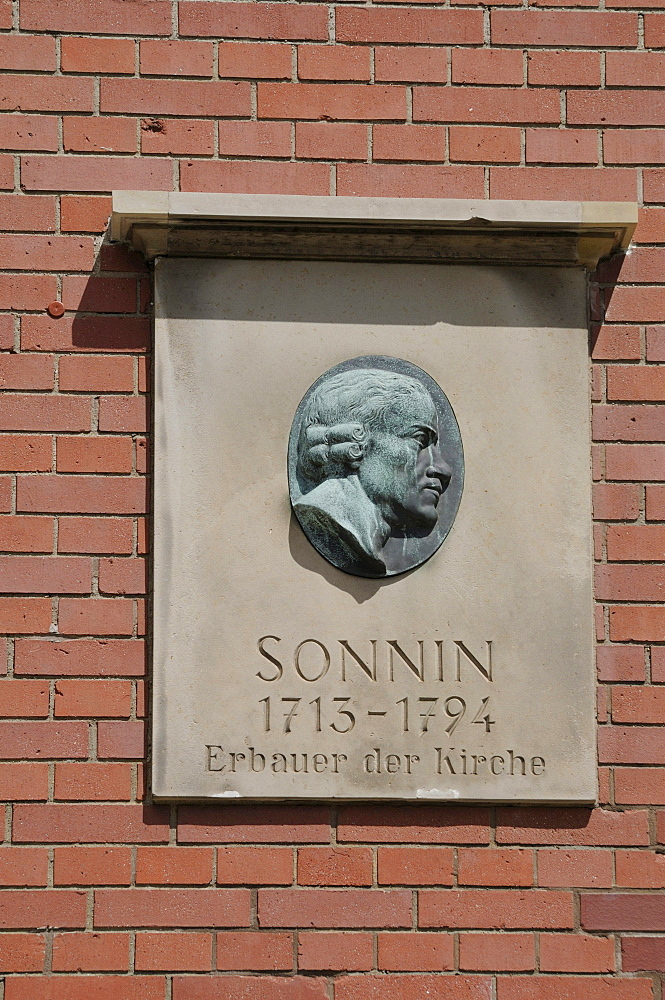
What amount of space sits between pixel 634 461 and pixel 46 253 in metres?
1.63

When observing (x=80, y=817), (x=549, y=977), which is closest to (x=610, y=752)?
(x=549, y=977)

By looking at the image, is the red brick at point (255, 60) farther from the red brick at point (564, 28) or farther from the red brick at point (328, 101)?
the red brick at point (564, 28)

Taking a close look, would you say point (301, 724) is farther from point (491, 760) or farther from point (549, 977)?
point (549, 977)

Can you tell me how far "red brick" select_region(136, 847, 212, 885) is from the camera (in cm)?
329

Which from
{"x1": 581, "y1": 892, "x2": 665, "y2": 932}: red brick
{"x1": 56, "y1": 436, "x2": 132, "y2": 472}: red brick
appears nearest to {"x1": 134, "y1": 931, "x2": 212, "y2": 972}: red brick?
{"x1": 581, "y1": 892, "x2": 665, "y2": 932}: red brick

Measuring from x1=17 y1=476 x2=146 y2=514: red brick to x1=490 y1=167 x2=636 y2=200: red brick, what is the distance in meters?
1.25

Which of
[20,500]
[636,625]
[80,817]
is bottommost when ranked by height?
[80,817]

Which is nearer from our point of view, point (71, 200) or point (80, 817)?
point (80, 817)

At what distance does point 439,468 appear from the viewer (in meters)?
3.43

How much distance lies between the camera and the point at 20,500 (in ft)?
11.2

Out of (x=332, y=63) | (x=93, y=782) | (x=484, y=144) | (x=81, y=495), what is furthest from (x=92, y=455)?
(x=484, y=144)

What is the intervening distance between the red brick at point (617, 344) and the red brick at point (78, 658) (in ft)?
4.71

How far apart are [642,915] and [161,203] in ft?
7.03

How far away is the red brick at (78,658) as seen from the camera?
11.0 feet
